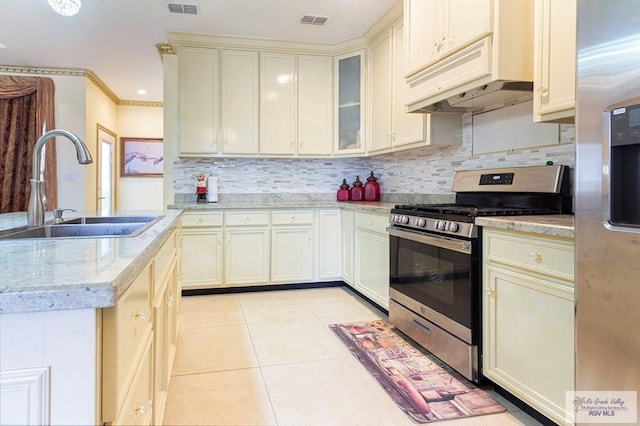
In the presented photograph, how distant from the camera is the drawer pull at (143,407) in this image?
1.05 m

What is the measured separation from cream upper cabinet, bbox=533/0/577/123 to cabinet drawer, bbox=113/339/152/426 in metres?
1.92

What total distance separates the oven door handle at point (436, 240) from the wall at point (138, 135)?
5335 millimetres

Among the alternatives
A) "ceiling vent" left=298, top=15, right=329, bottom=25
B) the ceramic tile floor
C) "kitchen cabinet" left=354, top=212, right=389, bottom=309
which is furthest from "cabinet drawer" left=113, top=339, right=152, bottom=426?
"ceiling vent" left=298, top=15, right=329, bottom=25

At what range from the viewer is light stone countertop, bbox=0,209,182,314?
670 millimetres

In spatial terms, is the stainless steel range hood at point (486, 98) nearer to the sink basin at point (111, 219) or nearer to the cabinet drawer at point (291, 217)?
the cabinet drawer at point (291, 217)

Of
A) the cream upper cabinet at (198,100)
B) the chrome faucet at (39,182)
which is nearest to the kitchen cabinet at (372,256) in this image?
the cream upper cabinet at (198,100)

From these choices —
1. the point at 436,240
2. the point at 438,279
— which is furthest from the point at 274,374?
the point at 436,240

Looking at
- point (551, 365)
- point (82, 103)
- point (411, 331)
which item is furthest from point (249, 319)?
point (82, 103)

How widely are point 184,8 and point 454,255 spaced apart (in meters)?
2.95

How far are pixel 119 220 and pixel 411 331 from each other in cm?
187

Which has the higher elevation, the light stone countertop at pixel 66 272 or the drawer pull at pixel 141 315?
the light stone countertop at pixel 66 272

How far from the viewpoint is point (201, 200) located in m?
4.18

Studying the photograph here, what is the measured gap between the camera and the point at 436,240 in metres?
2.28

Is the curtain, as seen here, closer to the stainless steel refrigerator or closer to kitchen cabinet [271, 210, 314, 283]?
kitchen cabinet [271, 210, 314, 283]
